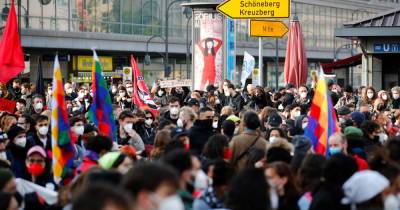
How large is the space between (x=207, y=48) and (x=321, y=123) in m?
16.0

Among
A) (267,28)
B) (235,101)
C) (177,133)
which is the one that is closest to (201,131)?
(177,133)

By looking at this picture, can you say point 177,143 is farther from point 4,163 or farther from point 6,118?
point 6,118

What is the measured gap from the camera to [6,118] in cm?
1266

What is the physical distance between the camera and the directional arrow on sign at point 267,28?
785 inches

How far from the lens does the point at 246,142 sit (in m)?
10.4

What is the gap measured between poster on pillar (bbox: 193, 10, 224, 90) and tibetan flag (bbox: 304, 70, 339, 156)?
1513cm

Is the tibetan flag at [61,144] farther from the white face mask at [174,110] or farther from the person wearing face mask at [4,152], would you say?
the white face mask at [174,110]

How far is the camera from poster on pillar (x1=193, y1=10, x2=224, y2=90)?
86.5 feet

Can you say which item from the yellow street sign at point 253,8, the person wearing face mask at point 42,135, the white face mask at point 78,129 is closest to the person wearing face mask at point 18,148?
the person wearing face mask at point 42,135

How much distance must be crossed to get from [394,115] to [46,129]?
6.73 m

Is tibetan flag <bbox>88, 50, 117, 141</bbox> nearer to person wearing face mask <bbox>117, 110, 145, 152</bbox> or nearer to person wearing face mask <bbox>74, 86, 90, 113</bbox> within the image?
person wearing face mask <bbox>117, 110, 145, 152</bbox>

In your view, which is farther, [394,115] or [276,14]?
[276,14]

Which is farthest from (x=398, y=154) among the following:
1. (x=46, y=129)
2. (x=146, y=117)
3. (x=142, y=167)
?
(x=146, y=117)

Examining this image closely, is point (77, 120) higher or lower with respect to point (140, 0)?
lower
